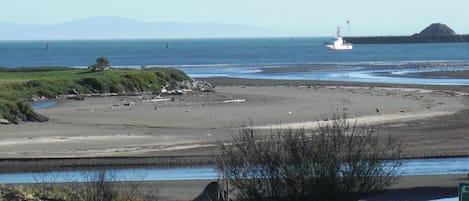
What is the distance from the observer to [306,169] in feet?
57.0

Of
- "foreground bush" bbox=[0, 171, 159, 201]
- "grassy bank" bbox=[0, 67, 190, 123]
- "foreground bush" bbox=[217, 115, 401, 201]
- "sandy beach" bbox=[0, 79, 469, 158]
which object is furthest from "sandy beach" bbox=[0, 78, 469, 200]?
"foreground bush" bbox=[0, 171, 159, 201]

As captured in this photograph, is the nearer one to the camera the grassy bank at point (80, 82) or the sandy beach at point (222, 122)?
the sandy beach at point (222, 122)

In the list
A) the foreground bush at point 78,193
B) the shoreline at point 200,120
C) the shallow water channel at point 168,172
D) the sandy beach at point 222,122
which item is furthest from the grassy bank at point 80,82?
the foreground bush at point 78,193

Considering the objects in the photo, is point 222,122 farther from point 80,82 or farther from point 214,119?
point 80,82

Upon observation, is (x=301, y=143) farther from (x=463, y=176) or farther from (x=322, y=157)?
(x=463, y=176)

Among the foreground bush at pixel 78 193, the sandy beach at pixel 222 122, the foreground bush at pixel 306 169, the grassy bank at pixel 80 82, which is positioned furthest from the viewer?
the grassy bank at pixel 80 82

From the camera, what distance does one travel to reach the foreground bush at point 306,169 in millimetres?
17375

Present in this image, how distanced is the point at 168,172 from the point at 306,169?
37.7 ft

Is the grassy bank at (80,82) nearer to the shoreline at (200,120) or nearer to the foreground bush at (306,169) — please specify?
the shoreline at (200,120)

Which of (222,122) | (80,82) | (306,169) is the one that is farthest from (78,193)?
(80,82)

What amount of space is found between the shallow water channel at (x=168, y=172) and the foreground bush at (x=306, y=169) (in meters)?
8.09

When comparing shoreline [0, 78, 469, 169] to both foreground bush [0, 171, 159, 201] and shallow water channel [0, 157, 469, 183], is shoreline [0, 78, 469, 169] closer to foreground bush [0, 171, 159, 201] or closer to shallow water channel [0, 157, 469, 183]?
shallow water channel [0, 157, 469, 183]

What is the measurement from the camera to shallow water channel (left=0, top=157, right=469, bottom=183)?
2661 centimetres

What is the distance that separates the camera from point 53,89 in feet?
206
